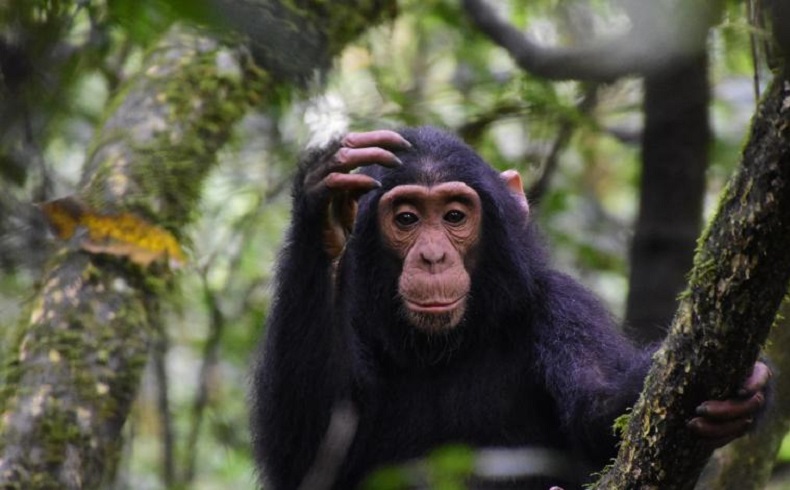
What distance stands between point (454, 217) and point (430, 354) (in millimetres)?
694

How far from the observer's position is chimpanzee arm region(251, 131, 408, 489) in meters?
4.87

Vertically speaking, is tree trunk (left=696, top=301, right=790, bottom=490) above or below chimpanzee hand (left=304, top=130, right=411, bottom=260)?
below

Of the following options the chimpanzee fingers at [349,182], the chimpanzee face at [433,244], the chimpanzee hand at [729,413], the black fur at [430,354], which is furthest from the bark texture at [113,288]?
the chimpanzee hand at [729,413]

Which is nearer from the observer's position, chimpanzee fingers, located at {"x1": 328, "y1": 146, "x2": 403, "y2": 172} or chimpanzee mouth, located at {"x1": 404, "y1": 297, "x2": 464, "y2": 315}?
chimpanzee fingers, located at {"x1": 328, "y1": 146, "x2": 403, "y2": 172}

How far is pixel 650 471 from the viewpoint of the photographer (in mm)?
3432

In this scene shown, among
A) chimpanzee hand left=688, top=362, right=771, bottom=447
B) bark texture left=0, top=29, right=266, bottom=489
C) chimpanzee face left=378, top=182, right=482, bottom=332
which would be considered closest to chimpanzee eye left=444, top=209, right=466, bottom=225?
chimpanzee face left=378, top=182, right=482, bottom=332

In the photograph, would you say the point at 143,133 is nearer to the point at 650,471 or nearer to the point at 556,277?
the point at 556,277

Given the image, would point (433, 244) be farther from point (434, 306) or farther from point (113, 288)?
point (113, 288)

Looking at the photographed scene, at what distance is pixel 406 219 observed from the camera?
5566mm

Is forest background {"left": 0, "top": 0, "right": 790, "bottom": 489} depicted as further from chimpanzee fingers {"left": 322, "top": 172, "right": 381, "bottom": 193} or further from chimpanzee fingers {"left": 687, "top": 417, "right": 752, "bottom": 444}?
chimpanzee fingers {"left": 687, "top": 417, "right": 752, "bottom": 444}

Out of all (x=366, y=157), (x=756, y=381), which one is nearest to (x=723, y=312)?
(x=756, y=381)

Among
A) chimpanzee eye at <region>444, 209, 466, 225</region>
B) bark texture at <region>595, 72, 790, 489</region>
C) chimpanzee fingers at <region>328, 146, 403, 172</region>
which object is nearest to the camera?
bark texture at <region>595, 72, 790, 489</region>

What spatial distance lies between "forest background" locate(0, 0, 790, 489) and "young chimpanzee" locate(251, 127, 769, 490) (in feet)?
2.08

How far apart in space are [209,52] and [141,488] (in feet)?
11.2
